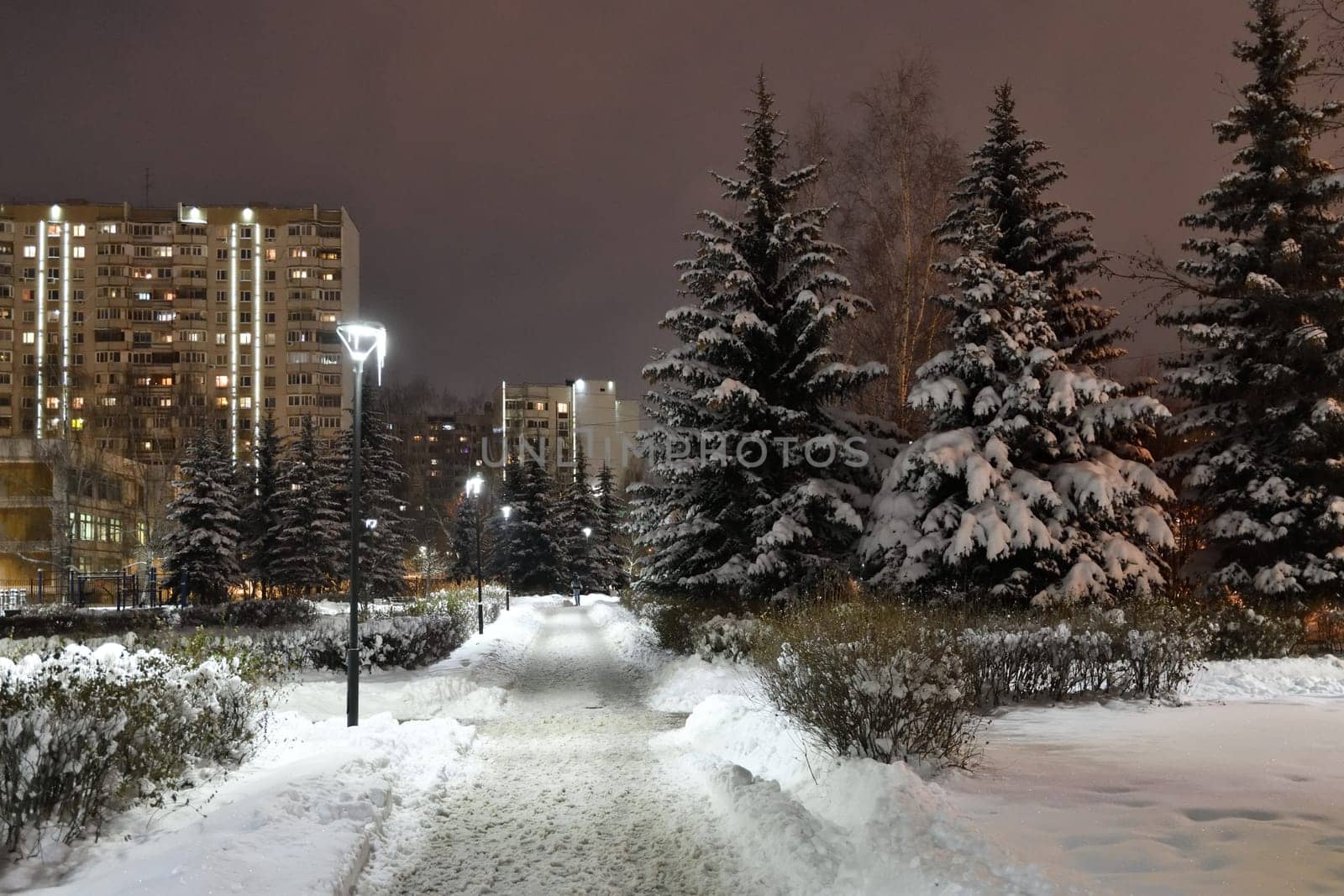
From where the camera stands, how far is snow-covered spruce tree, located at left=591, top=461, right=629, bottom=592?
2726 inches

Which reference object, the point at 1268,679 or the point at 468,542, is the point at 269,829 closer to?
the point at 1268,679

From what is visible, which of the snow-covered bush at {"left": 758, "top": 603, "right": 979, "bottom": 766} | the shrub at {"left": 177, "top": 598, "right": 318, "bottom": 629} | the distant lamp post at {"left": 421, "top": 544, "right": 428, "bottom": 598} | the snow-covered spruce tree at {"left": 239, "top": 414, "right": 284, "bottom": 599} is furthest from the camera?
the distant lamp post at {"left": 421, "top": 544, "right": 428, "bottom": 598}

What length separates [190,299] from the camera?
10231cm

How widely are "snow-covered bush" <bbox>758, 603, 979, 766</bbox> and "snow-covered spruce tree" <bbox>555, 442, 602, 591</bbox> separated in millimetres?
57758

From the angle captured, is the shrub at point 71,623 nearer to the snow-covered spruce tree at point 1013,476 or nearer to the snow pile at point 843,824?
the snow-covered spruce tree at point 1013,476

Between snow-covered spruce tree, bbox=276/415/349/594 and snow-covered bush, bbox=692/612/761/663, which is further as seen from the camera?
snow-covered spruce tree, bbox=276/415/349/594

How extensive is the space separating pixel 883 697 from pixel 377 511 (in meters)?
44.7

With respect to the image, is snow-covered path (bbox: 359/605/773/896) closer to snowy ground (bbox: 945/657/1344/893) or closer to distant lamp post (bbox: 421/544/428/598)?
snowy ground (bbox: 945/657/1344/893)

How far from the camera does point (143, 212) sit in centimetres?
10256

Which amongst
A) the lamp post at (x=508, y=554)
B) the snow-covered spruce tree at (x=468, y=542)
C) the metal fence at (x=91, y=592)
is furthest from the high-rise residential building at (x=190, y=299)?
the metal fence at (x=91, y=592)

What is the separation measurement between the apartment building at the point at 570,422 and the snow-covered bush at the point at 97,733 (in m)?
54.3

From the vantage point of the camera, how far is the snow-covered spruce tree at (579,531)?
218 ft

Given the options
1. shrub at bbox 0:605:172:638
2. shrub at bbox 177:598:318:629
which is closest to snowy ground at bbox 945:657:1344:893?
shrub at bbox 177:598:318:629

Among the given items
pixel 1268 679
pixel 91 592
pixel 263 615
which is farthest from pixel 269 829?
pixel 91 592
